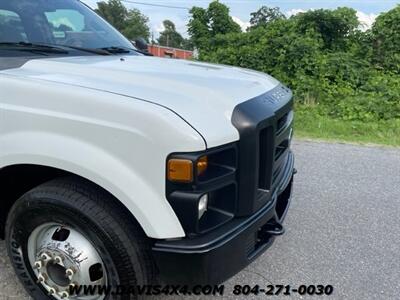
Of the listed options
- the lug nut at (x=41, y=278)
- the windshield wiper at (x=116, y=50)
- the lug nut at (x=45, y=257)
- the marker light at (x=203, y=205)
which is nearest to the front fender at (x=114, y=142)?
the marker light at (x=203, y=205)

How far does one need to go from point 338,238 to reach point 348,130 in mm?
4100

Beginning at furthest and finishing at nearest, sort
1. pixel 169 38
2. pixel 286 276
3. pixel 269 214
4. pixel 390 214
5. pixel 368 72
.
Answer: pixel 169 38
pixel 368 72
pixel 390 214
pixel 286 276
pixel 269 214

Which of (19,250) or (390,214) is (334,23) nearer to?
(390,214)

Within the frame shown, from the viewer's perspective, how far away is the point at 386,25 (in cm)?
1146

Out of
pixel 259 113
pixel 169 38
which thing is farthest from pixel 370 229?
pixel 169 38

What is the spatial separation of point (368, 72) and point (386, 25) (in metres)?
1.79

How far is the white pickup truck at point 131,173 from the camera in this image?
79.2 inches

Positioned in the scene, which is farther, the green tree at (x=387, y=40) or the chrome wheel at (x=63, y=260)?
the green tree at (x=387, y=40)

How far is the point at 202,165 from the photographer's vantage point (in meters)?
2.02

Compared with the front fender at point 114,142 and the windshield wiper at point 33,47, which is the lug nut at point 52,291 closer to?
the front fender at point 114,142

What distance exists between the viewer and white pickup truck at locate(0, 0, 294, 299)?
2.01 m

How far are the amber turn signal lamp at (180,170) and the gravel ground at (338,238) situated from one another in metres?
1.15

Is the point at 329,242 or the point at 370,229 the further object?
the point at 370,229

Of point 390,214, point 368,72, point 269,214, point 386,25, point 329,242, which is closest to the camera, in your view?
point 269,214
